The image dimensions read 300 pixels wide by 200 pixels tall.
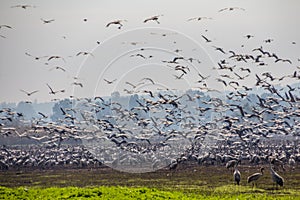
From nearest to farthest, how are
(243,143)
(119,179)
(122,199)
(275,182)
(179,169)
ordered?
1. (122,199)
2. (275,182)
3. (119,179)
4. (179,169)
5. (243,143)

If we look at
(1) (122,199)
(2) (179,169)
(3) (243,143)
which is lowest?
(1) (122,199)

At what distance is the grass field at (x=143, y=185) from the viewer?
21.8 metres

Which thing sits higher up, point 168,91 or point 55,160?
point 168,91

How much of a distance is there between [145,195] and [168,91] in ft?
100

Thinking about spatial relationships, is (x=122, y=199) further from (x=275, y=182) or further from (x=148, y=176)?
(x=148, y=176)

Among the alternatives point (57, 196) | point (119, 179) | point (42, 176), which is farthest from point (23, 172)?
point (57, 196)

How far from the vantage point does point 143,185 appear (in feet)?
110

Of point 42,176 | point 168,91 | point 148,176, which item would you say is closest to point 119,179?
point 148,176

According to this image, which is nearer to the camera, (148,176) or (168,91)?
(148,176)

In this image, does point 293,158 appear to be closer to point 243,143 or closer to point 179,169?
point 179,169

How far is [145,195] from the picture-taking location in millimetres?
21109

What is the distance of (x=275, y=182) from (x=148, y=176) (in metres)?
10.9

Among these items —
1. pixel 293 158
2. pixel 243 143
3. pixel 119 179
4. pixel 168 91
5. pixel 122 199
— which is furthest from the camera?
pixel 243 143

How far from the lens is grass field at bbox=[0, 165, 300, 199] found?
71.5ft
